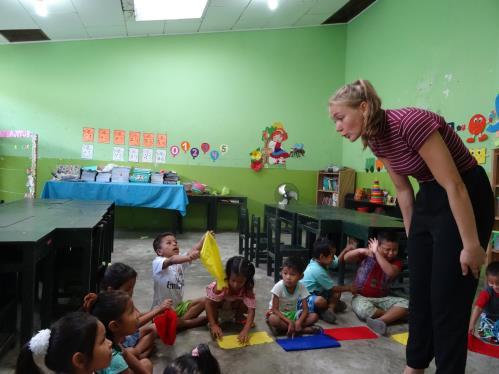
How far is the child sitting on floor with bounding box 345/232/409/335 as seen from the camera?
2.49 m

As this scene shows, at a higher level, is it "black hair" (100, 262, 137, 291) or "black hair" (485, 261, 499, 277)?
"black hair" (485, 261, 499, 277)

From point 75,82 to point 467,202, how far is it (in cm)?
657

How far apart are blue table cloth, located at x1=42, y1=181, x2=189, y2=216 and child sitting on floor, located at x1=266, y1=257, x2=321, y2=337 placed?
3.61 m

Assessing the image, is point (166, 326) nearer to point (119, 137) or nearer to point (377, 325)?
point (377, 325)

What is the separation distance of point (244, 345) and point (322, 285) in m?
0.77

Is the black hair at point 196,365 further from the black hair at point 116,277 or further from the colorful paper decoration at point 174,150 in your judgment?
the colorful paper decoration at point 174,150

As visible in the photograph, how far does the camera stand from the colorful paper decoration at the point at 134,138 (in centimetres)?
653

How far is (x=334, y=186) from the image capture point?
22.5 feet

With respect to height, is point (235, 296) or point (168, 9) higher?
point (168, 9)

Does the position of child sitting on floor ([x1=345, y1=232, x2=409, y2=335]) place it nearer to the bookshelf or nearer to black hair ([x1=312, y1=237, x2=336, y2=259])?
black hair ([x1=312, y1=237, x2=336, y2=259])

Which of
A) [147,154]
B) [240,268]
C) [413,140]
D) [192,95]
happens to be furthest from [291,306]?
[192,95]

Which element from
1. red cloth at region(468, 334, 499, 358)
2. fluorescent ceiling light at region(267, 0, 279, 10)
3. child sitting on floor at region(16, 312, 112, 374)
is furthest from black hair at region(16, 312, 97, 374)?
fluorescent ceiling light at region(267, 0, 279, 10)

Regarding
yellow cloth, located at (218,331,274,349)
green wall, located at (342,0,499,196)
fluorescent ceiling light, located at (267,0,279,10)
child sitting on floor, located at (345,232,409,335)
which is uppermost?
fluorescent ceiling light, located at (267,0,279,10)

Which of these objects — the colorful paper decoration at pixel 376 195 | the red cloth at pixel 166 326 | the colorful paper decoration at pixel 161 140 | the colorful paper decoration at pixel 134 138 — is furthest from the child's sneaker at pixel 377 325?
the colorful paper decoration at pixel 134 138
